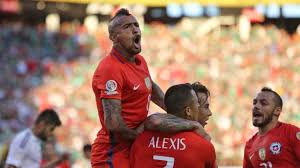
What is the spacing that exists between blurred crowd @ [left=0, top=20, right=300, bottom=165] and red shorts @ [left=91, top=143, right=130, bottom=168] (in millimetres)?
15209

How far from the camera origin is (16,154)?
845cm

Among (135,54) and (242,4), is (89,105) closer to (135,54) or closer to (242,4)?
(242,4)

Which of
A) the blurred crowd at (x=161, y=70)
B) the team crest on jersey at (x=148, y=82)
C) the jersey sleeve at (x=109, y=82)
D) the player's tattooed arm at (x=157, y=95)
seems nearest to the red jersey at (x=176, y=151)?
the jersey sleeve at (x=109, y=82)

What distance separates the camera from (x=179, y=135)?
464 cm

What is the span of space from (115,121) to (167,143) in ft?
1.52

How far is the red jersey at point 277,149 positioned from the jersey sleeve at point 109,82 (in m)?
1.94

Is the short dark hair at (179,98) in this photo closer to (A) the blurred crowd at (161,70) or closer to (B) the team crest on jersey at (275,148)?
(B) the team crest on jersey at (275,148)

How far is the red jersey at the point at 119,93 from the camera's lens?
5.00 meters

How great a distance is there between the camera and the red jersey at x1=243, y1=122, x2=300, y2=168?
6.20 metres

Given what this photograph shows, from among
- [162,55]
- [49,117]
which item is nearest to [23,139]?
[49,117]

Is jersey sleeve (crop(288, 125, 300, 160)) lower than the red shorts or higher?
lower

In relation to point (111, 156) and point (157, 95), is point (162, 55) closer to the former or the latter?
point (157, 95)

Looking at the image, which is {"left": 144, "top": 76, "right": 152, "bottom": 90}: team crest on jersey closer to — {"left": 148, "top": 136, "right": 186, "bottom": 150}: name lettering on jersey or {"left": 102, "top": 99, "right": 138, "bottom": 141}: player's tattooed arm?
{"left": 102, "top": 99, "right": 138, "bottom": 141}: player's tattooed arm

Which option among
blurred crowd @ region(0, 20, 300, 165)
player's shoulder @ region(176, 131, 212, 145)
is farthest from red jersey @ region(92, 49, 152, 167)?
blurred crowd @ region(0, 20, 300, 165)
